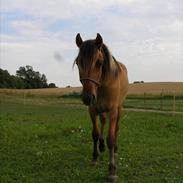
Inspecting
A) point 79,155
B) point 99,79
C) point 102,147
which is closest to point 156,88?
point 102,147

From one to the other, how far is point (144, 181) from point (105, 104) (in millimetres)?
1453

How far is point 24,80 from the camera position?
73.8 metres

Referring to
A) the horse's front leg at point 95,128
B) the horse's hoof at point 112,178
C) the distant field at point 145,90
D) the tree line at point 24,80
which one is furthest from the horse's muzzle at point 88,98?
the tree line at point 24,80

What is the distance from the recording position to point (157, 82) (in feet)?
202

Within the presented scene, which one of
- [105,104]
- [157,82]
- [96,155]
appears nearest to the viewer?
[105,104]

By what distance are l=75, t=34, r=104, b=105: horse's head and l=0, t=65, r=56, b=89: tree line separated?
63.2 m

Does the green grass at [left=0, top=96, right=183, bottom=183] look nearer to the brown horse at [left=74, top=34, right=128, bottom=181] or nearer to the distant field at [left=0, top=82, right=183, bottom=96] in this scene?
the brown horse at [left=74, top=34, right=128, bottom=181]

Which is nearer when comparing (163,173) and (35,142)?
(163,173)

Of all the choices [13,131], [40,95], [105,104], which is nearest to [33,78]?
[40,95]

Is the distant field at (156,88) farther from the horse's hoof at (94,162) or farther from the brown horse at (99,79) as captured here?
the brown horse at (99,79)

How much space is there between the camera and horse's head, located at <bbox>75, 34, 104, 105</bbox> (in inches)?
262

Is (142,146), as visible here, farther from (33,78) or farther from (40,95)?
(33,78)

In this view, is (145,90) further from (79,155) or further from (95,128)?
(95,128)

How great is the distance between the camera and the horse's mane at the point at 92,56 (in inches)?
267
